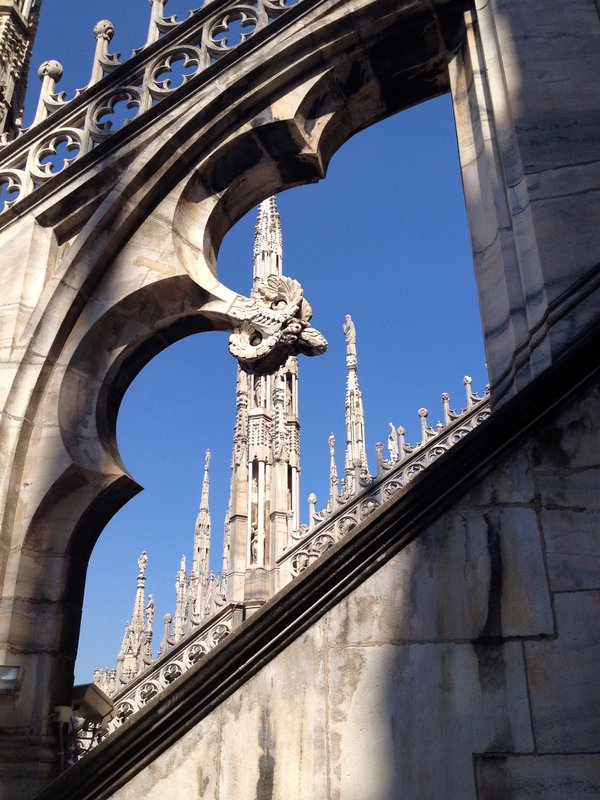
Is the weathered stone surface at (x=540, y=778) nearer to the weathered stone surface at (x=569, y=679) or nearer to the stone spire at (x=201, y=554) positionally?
the weathered stone surface at (x=569, y=679)

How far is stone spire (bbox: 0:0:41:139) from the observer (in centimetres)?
637

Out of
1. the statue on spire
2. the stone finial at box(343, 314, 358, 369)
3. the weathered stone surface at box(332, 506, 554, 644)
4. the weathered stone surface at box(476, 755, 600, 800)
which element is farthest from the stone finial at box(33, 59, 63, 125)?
the stone finial at box(343, 314, 358, 369)

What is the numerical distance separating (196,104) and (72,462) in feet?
8.17

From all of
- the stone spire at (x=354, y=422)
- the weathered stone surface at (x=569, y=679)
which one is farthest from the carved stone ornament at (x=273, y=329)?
the stone spire at (x=354, y=422)

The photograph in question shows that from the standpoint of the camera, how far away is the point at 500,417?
272cm

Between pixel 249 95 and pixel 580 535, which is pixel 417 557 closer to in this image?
pixel 580 535

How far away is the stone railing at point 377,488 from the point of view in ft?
44.7

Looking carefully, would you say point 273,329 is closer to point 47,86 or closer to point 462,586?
point 462,586

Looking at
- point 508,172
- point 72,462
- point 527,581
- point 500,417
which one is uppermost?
point 508,172

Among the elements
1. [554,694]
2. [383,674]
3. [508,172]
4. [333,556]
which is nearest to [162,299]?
[508,172]

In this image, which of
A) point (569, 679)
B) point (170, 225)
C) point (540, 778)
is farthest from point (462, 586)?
point (170, 225)

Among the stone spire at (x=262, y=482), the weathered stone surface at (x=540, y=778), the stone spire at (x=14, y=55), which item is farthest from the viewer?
the stone spire at (x=262, y=482)

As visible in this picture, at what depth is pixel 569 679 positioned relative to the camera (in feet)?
7.68

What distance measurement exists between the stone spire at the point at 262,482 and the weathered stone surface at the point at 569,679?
1208 centimetres
